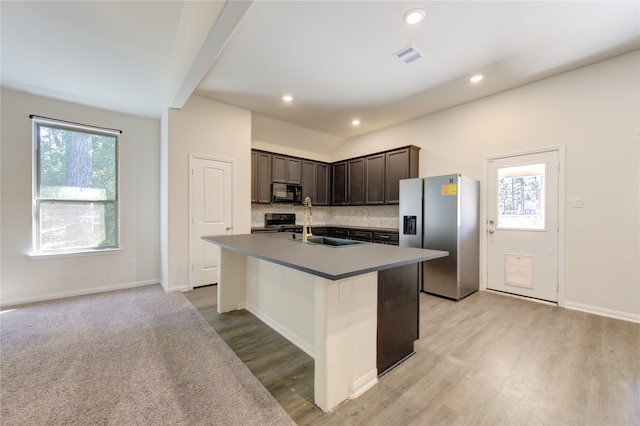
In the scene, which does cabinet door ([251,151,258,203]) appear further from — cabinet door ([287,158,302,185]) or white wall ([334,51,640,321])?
white wall ([334,51,640,321])

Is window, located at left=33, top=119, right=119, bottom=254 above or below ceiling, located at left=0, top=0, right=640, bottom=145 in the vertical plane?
below

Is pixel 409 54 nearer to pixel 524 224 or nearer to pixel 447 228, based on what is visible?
pixel 447 228

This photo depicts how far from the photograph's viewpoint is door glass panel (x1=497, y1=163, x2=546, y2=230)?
3361mm

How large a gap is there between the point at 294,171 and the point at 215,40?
3.22 metres

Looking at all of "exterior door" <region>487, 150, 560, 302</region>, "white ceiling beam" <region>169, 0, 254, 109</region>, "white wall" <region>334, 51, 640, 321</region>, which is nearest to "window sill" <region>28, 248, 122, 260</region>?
"white ceiling beam" <region>169, 0, 254, 109</region>

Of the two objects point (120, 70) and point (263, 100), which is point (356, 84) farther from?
point (120, 70)

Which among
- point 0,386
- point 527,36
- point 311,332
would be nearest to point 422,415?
point 311,332

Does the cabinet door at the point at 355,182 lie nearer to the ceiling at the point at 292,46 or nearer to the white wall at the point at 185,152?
the ceiling at the point at 292,46

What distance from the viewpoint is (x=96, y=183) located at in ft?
12.3

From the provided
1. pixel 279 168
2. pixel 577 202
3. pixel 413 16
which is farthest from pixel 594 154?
pixel 279 168

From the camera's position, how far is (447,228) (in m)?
3.48

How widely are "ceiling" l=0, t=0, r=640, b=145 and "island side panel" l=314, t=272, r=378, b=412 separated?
2.05 metres

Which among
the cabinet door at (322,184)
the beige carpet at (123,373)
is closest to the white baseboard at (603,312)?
the beige carpet at (123,373)

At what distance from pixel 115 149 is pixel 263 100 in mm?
2393
